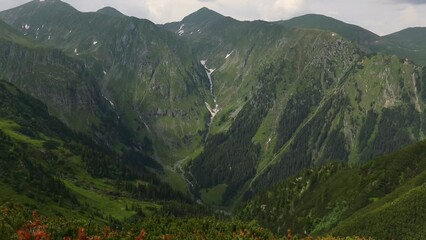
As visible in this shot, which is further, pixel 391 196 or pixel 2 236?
pixel 391 196

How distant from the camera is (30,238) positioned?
204 feet

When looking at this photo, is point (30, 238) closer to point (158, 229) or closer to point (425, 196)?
point (158, 229)

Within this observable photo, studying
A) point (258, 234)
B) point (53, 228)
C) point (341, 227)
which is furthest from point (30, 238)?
point (341, 227)

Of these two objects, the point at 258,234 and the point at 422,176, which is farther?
the point at 422,176

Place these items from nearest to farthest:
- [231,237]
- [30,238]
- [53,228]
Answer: [30,238] < [53,228] < [231,237]

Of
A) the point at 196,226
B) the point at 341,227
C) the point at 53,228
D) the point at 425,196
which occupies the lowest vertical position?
the point at 341,227

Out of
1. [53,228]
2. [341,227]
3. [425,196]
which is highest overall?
[53,228]

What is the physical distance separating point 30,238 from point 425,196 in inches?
5879

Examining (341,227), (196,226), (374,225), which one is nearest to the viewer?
(196,226)

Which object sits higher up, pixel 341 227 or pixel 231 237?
pixel 231 237

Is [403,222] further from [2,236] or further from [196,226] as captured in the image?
A: [2,236]

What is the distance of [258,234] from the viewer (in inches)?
3656

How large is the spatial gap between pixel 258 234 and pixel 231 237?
25.5 ft

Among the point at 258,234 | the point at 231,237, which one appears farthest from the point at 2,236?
the point at 258,234
